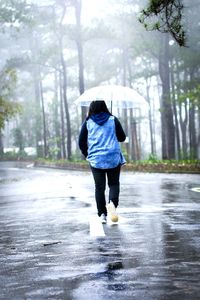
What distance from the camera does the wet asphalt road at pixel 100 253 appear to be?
4336 mm

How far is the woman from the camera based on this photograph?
328 inches

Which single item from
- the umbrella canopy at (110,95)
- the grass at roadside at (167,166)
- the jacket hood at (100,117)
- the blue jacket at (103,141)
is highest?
the umbrella canopy at (110,95)

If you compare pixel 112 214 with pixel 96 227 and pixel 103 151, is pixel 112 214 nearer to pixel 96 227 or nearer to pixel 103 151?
pixel 96 227

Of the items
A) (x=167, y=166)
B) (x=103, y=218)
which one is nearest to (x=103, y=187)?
(x=103, y=218)

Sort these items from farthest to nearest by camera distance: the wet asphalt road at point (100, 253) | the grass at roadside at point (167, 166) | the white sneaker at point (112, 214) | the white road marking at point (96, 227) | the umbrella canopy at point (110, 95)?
the grass at roadside at point (167, 166)
the umbrella canopy at point (110, 95)
the white sneaker at point (112, 214)
the white road marking at point (96, 227)
the wet asphalt road at point (100, 253)

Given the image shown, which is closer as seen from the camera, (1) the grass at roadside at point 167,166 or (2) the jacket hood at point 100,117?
(2) the jacket hood at point 100,117

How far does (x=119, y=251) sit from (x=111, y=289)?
165 cm

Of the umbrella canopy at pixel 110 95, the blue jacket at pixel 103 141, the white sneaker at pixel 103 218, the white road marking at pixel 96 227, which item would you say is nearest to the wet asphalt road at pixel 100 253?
the white road marking at pixel 96 227

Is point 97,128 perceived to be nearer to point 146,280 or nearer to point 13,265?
point 13,265

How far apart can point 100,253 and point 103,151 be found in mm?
2684

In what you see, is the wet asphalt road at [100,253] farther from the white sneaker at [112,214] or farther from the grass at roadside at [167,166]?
the grass at roadside at [167,166]

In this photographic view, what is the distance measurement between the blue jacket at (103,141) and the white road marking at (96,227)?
30.4 inches

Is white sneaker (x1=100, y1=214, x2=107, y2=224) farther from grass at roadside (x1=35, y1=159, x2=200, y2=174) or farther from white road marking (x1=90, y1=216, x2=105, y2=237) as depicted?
grass at roadside (x1=35, y1=159, x2=200, y2=174)

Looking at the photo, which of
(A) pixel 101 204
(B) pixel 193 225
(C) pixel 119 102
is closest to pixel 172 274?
(B) pixel 193 225
